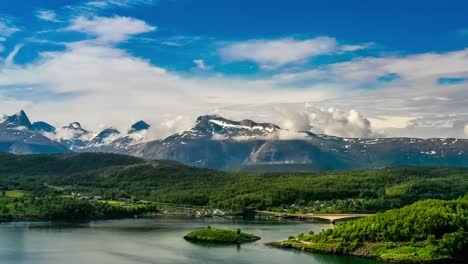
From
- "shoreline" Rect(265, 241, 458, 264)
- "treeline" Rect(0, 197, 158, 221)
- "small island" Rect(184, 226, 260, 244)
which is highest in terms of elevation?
"treeline" Rect(0, 197, 158, 221)

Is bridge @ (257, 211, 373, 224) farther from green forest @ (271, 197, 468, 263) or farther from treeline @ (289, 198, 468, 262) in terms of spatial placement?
treeline @ (289, 198, 468, 262)

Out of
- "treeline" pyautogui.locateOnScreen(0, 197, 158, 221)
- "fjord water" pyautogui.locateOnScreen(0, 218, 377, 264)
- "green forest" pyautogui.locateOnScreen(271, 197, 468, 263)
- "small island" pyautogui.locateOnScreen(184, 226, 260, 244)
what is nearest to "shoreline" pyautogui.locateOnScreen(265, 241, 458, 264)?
"green forest" pyautogui.locateOnScreen(271, 197, 468, 263)

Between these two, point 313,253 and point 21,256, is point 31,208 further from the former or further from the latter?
point 313,253

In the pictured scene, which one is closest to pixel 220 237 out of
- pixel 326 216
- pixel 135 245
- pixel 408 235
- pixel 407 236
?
pixel 135 245

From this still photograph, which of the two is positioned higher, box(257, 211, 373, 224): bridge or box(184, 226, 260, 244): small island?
box(257, 211, 373, 224): bridge

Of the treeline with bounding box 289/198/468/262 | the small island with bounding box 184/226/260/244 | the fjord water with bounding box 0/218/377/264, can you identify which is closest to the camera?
the treeline with bounding box 289/198/468/262

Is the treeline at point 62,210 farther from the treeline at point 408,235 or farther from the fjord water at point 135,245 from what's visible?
the treeline at point 408,235

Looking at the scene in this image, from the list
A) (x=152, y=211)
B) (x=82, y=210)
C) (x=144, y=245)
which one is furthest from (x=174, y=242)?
(x=152, y=211)

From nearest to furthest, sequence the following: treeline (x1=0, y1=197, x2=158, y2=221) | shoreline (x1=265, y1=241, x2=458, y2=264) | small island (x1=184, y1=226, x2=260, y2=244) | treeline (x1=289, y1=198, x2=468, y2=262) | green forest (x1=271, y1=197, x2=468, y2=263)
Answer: shoreline (x1=265, y1=241, x2=458, y2=264) → green forest (x1=271, y1=197, x2=468, y2=263) → treeline (x1=289, y1=198, x2=468, y2=262) → small island (x1=184, y1=226, x2=260, y2=244) → treeline (x1=0, y1=197, x2=158, y2=221)
